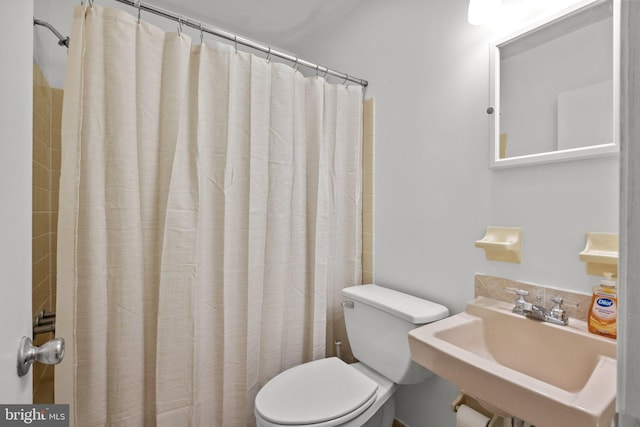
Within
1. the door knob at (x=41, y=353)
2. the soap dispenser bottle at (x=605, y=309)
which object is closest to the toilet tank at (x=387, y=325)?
the soap dispenser bottle at (x=605, y=309)

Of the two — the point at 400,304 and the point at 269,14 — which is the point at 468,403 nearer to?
the point at 400,304

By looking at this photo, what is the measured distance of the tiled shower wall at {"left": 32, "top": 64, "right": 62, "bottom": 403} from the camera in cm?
120

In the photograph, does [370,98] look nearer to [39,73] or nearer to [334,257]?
[334,257]

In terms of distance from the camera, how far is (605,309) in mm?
867

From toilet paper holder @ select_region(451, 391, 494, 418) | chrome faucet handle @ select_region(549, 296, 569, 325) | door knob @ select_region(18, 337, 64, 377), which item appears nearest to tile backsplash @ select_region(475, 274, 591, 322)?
chrome faucet handle @ select_region(549, 296, 569, 325)

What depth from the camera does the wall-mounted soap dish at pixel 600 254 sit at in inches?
34.4

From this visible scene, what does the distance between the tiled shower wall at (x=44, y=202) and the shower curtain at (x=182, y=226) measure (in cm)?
29

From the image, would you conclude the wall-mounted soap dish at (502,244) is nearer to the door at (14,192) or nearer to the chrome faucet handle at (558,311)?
the chrome faucet handle at (558,311)

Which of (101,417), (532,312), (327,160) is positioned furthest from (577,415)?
(101,417)

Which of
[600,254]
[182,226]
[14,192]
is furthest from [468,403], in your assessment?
[14,192]

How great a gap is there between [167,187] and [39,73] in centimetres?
75

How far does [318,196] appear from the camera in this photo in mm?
1585

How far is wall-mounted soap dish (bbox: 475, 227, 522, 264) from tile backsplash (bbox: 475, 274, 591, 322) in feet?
0.28

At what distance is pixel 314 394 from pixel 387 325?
407mm
